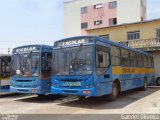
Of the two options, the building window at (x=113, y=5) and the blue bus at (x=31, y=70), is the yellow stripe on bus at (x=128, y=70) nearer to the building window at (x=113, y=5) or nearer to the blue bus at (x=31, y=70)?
the blue bus at (x=31, y=70)

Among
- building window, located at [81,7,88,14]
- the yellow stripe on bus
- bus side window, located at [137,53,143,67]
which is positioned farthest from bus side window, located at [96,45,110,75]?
building window, located at [81,7,88,14]

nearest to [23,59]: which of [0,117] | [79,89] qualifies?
[79,89]

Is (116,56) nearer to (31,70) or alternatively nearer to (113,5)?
(31,70)

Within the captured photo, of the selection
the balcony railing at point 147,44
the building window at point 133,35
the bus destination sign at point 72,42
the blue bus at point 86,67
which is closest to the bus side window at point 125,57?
the blue bus at point 86,67

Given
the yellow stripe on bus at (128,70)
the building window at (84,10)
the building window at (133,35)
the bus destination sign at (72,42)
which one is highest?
the building window at (84,10)

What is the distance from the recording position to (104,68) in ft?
38.7

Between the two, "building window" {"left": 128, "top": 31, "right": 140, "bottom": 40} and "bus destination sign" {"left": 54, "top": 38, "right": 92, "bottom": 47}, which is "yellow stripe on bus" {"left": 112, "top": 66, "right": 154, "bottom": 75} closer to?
"bus destination sign" {"left": 54, "top": 38, "right": 92, "bottom": 47}

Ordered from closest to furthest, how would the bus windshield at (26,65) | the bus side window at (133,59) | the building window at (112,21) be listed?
the bus windshield at (26,65), the bus side window at (133,59), the building window at (112,21)

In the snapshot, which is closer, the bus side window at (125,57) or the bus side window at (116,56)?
the bus side window at (116,56)

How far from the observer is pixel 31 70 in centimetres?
1316

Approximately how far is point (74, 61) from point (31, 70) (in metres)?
2.84

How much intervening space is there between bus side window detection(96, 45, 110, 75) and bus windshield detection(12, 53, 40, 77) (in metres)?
3.27

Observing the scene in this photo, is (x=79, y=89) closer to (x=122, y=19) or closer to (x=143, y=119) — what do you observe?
(x=143, y=119)

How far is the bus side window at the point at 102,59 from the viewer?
1124 centimetres
